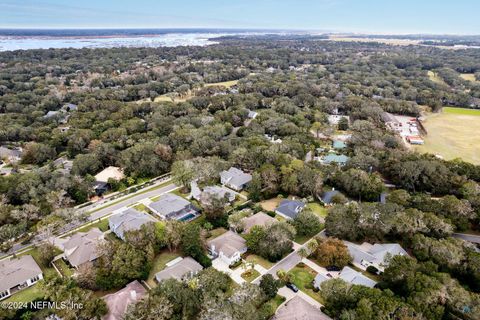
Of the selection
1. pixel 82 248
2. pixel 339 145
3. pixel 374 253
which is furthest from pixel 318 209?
pixel 82 248

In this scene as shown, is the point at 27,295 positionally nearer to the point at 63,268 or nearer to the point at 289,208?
the point at 63,268

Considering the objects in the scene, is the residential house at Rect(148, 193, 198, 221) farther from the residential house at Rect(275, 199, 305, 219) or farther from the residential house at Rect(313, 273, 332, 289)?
the residential house at Rect(313, 273, 332, 289)

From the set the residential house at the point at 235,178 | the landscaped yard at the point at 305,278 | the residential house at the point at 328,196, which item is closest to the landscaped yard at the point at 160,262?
the landscaped yard at the point at 305,278

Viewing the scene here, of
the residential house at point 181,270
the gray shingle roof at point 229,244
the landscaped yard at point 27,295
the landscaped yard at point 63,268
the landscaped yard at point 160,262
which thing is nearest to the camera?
the landscaped yard at point 27,295

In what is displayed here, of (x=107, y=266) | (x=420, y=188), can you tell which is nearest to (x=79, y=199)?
(x=107, y=266)

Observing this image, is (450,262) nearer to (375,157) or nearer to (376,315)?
Answer: (376,315)

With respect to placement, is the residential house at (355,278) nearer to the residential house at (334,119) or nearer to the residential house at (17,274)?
the residential house at (17,274)
